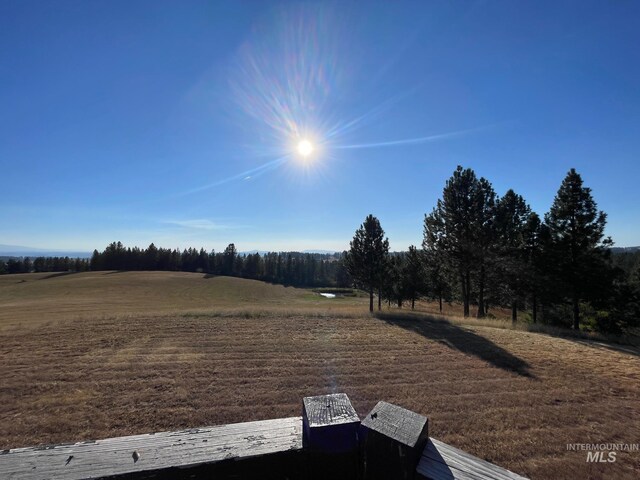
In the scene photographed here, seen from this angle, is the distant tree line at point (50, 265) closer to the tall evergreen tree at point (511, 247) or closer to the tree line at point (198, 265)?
the tree line at point (198, 265)

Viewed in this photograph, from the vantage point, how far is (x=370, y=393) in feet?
19.9

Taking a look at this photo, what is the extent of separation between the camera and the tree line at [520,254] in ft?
57.9

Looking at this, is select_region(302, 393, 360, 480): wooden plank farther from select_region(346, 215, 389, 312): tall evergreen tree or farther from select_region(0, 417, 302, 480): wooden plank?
select_region(346, 215, 389, 312): tall evergreen tree

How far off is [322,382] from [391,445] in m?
5.97

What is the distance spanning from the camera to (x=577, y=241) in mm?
17969

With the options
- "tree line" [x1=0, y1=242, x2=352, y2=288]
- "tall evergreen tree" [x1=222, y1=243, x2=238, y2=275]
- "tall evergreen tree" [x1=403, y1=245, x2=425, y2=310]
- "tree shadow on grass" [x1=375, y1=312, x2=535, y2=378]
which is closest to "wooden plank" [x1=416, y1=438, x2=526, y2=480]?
"tree shadow on grass" [x1=375, y1=312, x2=535, y2=378]

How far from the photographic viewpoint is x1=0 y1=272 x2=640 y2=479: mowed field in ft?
15.3

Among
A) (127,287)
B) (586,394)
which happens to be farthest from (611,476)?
(127,287)

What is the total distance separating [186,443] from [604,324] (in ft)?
95.9

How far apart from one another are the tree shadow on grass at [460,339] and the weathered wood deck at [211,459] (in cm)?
806

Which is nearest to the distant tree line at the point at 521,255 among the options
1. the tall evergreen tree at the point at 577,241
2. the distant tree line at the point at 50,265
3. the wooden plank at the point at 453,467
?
the tall evergreen tree at the point at 577,241

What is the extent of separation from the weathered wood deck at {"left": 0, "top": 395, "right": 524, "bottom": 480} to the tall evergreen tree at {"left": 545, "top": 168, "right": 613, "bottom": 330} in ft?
72.1

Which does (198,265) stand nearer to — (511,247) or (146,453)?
(511,247)

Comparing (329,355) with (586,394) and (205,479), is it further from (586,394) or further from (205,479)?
(205,479)
